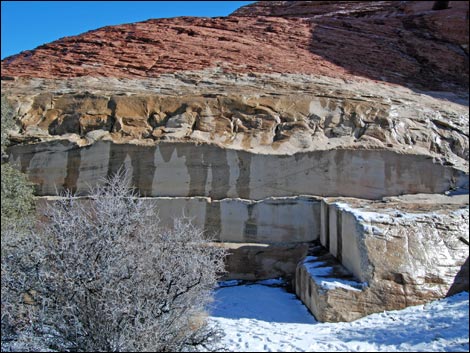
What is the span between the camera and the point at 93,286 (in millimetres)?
4730

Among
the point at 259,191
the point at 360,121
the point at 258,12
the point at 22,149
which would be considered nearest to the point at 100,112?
the point at 22,149

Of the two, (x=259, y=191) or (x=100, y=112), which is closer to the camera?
(x=259, y=191)

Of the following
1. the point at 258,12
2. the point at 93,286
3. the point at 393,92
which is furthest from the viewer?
the point at 258,12

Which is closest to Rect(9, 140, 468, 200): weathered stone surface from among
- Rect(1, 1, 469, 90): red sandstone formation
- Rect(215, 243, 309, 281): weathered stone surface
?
Rect(215, 243, 309, 281): weathered stone surface

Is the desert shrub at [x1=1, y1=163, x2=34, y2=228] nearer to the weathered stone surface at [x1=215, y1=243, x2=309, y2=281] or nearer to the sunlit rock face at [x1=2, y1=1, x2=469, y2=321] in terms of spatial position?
the sunlit rock face at [x1=2, y1=1, x2=469, y2=321]

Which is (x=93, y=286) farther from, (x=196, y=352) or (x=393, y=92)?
(x=393, y=92)

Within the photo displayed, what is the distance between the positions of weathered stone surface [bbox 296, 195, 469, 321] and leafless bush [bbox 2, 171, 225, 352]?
203 centimetres

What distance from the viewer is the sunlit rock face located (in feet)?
22.9

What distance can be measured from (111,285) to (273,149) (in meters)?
6.11

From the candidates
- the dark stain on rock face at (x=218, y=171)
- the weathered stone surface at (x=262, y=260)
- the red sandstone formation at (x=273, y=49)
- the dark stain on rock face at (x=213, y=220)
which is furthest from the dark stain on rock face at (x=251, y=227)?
the red sandstone formation at (x=273, y=49)

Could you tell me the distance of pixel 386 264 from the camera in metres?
6.64

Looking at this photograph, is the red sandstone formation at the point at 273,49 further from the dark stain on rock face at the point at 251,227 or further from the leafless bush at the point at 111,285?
the leafless bush at the point at 111,285

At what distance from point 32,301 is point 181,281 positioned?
5.23 ft

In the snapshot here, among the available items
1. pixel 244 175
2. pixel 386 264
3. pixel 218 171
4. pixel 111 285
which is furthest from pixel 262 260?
pixel 111 285
